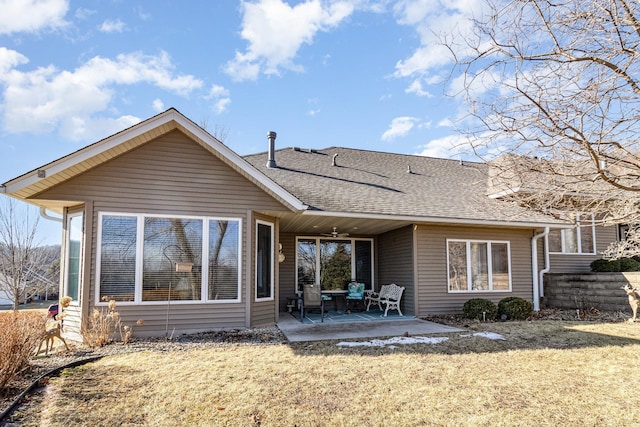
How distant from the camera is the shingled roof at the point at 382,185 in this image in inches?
352

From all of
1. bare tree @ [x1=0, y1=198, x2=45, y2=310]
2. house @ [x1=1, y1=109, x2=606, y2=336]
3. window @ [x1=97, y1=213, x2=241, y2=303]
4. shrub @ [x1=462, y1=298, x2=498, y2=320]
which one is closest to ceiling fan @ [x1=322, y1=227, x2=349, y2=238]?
house @ [x1=1, y1=109, x2=606, y2=336]

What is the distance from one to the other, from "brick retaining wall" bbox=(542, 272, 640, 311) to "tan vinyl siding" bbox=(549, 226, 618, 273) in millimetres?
734

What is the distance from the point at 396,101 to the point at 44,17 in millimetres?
10650

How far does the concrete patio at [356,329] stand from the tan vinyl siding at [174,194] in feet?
3.68

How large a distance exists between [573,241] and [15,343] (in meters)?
14.1

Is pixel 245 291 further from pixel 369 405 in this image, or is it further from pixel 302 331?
pixel 369 405

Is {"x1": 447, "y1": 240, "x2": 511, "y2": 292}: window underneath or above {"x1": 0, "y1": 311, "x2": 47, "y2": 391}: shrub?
above

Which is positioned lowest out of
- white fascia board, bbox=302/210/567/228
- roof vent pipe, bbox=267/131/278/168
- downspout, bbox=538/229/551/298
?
downspout, bbox=538/229/551/298

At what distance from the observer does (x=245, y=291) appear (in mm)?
7680

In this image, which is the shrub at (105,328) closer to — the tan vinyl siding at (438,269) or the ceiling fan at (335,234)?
the ceiling fan at (335,234)

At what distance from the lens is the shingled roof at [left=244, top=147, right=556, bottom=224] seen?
8.94 meters

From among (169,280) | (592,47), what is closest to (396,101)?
(592,47)

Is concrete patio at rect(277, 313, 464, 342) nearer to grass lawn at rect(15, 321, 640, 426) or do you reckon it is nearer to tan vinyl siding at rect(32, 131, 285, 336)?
grass lawn at rect(15, 321, 640, 426)

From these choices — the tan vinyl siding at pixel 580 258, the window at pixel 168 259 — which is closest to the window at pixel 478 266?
the tan vinyl siding at pixel 580 258
